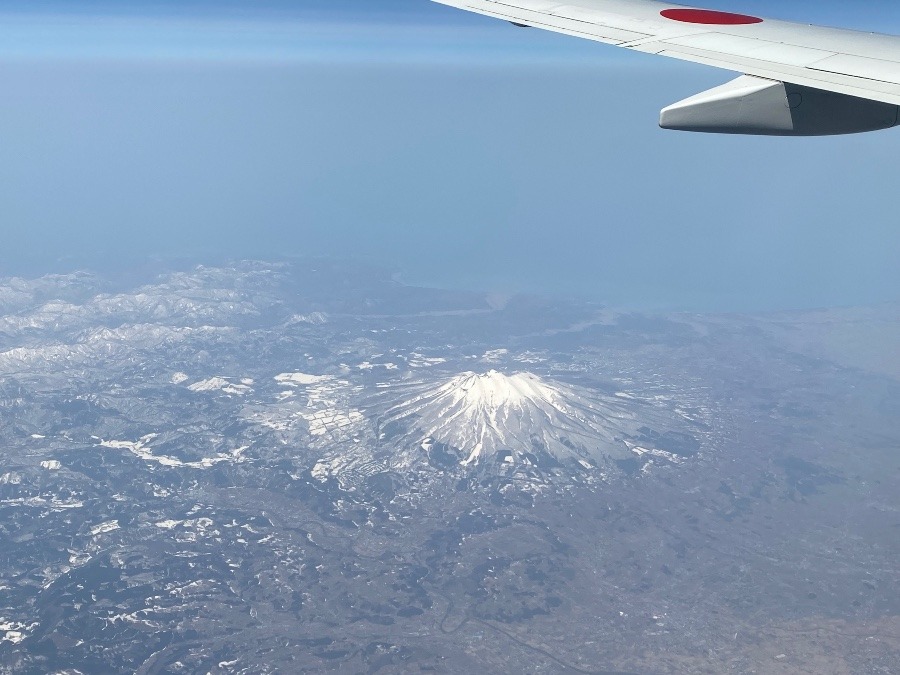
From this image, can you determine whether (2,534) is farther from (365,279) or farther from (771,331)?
(771,331)

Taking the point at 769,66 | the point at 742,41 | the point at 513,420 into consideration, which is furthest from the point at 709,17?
the point at 513,420

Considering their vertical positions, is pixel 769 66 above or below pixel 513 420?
above

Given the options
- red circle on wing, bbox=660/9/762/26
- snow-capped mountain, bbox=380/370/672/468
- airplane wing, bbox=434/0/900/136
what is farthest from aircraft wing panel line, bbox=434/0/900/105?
snow-capped mountain, bbox=380/370/672/468

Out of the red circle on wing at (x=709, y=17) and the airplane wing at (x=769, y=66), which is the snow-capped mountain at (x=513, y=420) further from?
the airplane wing at (x=769, y=66)

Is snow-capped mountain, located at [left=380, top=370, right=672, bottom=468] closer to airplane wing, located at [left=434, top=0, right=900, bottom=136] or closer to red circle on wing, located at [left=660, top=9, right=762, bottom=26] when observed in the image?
red circle on wing, located at [left=660, top=9, right=762, bottom=26]

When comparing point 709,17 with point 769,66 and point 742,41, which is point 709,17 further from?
point 769,66

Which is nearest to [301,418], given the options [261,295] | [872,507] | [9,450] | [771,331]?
[9,450]
